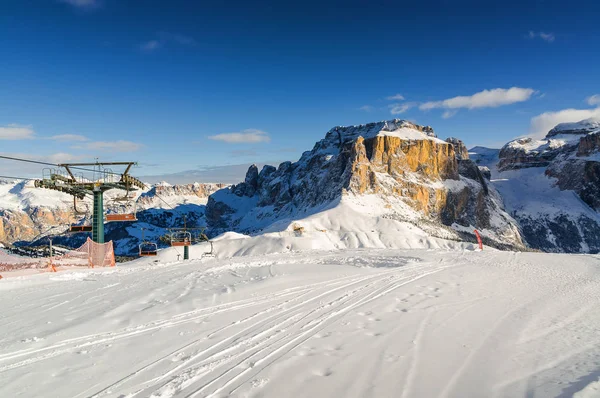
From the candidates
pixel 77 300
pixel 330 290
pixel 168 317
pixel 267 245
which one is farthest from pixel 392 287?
pixel 267 245

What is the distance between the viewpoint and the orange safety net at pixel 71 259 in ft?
57.4

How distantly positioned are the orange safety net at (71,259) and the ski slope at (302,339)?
5574 mm

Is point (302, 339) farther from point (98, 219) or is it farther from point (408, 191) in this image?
point (408, 191)

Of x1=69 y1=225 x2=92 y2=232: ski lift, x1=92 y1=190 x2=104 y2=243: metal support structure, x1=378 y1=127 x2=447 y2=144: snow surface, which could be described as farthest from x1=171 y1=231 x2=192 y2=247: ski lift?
A: x1=378 y1=127 x2=447 y2=144: snow surface

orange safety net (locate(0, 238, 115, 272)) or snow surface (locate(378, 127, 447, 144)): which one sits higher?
snow surface (locate(378, 127, 447, 144))

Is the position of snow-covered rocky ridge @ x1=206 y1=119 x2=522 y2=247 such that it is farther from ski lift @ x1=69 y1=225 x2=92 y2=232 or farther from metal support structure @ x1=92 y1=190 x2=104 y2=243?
ski lift @ x1=69 y1=225 x2=92 y2=232

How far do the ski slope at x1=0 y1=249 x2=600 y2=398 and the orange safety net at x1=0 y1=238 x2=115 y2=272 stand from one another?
18.3 feet

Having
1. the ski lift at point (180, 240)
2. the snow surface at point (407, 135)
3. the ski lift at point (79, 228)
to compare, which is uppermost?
the snow surface at point (407, 135)

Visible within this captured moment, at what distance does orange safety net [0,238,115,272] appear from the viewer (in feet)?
57.4

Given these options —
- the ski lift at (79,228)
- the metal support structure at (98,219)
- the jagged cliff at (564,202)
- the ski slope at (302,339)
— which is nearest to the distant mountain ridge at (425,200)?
the jagged cliff at (564,202)

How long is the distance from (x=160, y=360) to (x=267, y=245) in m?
48.8

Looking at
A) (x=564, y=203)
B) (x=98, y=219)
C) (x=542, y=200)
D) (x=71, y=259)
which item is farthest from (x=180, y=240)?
(x=542, y=200)

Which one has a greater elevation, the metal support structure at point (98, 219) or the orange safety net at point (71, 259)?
the metal support structure at point (98, 219)

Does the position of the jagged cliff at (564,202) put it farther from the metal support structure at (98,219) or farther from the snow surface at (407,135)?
the metal support structure at (98,219)
